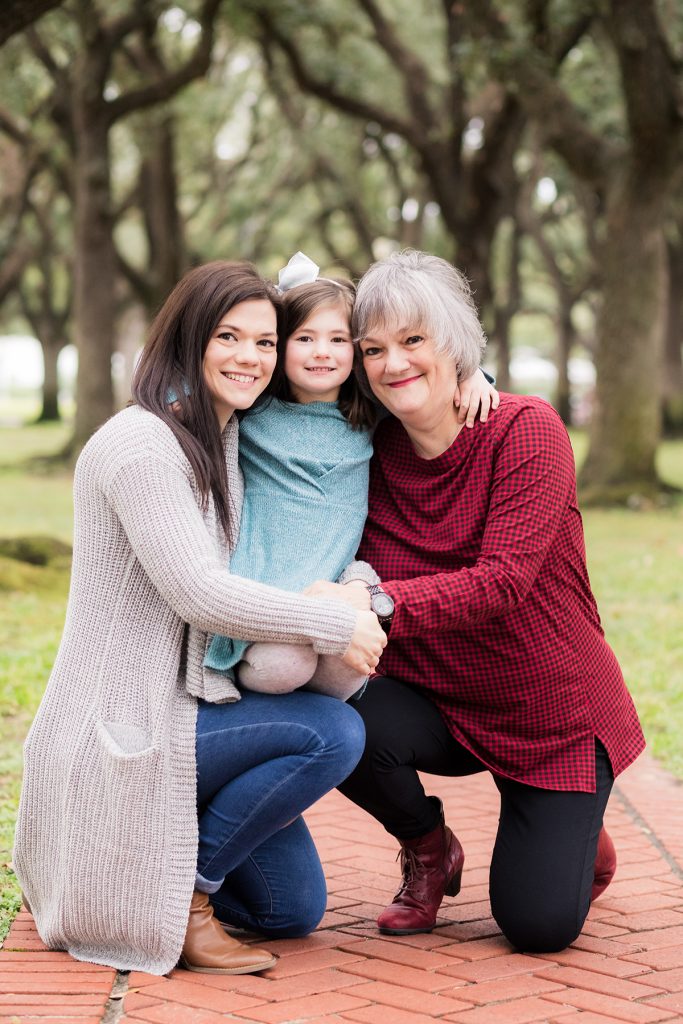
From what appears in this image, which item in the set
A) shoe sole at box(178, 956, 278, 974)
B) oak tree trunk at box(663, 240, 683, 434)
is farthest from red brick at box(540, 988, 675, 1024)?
oak tree trunk at box(663, 240, 683, 434)

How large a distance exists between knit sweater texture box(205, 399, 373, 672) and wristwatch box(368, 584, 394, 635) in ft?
0.53

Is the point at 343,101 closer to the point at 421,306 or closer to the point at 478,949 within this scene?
the point at 421,306

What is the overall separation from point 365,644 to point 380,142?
20627 millimetres

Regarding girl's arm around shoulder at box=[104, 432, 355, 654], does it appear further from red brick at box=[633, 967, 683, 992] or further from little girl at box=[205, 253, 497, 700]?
red brick at box=[633, 967, 683, 992]

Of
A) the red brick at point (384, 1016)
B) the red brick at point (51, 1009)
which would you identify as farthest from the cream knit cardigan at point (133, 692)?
the red brick at point (384, 1016)

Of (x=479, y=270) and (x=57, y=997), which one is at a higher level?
(x=479, y=270)

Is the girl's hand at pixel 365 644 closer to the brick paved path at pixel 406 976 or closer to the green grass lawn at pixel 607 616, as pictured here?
the brick paved path at pixel 406 976

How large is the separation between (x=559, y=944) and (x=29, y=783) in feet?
4.52

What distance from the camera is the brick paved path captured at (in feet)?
9.20

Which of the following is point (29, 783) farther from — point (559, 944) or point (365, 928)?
point (559, 944)

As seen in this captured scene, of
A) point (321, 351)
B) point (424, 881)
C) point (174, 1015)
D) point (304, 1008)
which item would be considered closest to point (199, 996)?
point (174, 1015)

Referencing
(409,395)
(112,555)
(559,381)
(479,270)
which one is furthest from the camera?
(559,381)

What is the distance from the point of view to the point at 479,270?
54.9 ft

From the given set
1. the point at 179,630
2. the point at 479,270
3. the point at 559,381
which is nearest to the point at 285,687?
the point at 179,630
